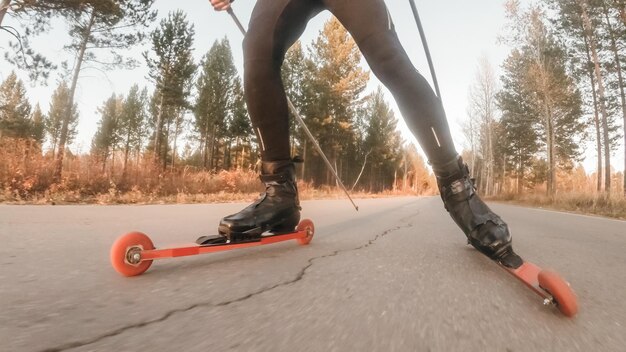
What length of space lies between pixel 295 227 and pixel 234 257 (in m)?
0.47

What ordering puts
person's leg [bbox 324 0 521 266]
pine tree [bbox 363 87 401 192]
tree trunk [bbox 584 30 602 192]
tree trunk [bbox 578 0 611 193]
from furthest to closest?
pine tree [bbox 363 87 401 192], tree trunk [bbox 584 30 602 192], tree trunk [bbox 578 0 611 193], person's leg [bbox 324 0 521 266]

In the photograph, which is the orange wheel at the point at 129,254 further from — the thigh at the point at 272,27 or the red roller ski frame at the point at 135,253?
the thigh at the point at 272,27

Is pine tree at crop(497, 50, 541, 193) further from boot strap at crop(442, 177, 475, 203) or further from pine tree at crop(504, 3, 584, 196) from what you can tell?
boot strap at crop(442, 177, 475, 203)

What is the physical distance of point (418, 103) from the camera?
1458mm

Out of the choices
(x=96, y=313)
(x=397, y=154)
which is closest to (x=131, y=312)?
(x=96, y=313)

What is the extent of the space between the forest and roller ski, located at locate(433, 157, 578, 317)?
671 cm

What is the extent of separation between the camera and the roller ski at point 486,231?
Result: 0.85 metres

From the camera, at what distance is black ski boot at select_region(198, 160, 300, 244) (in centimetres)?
138

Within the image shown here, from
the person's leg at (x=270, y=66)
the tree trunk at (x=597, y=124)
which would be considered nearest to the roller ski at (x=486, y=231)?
the person's leg at (x=270, y=66)

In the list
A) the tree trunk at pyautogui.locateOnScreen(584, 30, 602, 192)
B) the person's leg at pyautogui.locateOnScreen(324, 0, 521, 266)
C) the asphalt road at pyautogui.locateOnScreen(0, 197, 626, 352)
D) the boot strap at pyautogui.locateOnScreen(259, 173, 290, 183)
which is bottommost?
the asphalt road at pyautogui.locateOnScreen(0, 197, 626, 352)

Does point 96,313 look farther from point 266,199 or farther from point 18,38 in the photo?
point 18,38

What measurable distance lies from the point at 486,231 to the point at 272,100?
1083mm

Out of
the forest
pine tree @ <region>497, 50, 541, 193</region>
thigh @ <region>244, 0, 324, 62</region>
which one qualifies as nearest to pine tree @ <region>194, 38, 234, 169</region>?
Result: the forest

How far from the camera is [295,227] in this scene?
179 cm
